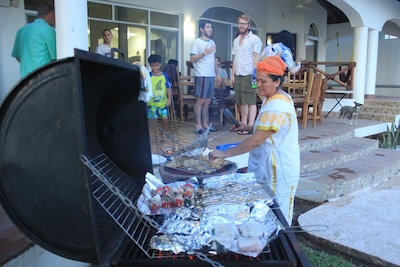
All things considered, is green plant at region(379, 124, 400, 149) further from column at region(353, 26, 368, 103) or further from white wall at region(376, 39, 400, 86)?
white wall at region(376, 39, 400, 86)

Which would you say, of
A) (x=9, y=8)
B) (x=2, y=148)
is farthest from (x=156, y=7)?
(x=2, y=148)

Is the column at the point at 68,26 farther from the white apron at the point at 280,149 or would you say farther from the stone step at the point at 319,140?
the stone step at the point at 319,140

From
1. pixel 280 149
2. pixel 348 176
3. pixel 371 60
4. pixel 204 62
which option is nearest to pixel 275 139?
pixel 280 149

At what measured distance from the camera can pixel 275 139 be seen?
2457 mm

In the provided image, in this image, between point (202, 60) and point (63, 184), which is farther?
point (202, 60)

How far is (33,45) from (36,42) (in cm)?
4

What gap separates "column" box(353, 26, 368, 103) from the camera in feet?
33.5

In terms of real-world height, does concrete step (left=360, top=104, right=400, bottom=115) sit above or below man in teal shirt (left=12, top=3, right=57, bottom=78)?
below

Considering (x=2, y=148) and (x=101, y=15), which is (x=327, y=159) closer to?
(x=2, y=148)

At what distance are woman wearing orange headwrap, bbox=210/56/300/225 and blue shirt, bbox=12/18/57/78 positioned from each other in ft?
7.24

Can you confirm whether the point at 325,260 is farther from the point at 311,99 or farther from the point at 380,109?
the point at 380,109

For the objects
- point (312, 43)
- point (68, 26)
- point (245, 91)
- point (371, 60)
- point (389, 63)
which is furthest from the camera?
point (389, 63)

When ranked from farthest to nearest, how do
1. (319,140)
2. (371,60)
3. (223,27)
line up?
(371,60) → (223,27) → (319,140)

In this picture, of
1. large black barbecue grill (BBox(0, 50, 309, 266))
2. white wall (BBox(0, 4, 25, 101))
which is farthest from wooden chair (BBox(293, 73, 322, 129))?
→ large black barbecue grill (BBox(0, 50, 309, 266))
